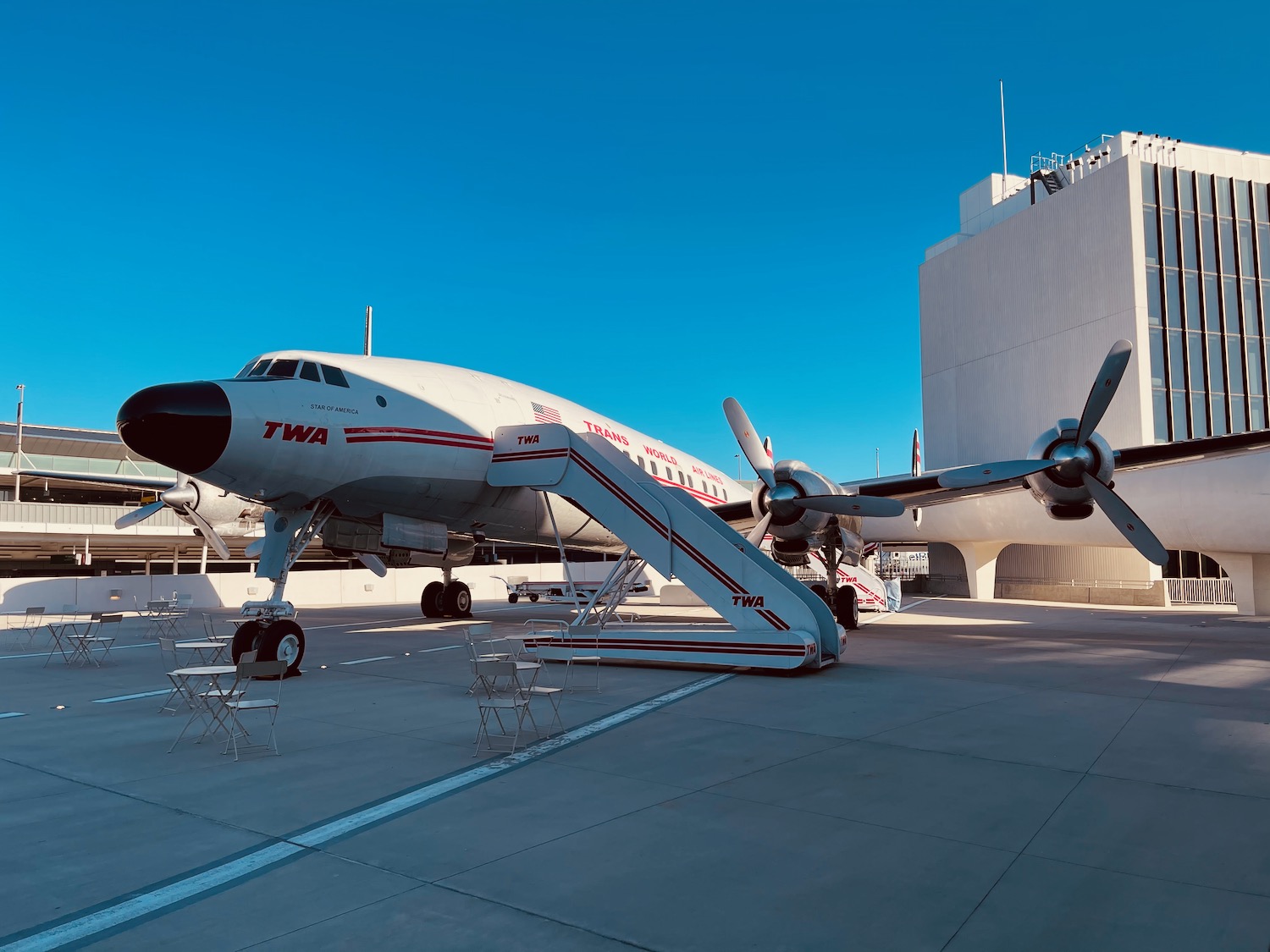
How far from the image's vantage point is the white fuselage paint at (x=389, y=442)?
11820mm

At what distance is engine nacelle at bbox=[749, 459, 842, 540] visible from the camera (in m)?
15.7

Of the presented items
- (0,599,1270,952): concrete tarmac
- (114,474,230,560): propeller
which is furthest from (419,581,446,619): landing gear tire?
(0,599,1270,952): concrete tarmac

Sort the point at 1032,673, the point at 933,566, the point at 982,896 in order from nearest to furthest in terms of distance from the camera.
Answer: the point at 982,896, the point at 1032,673, the point at 933,566

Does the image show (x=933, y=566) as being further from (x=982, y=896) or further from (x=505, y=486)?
(x=982, y=896)

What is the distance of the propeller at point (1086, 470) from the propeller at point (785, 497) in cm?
164

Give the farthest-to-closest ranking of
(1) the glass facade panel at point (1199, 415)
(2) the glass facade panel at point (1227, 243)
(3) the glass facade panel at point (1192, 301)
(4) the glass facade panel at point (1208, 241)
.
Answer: (2) the glass facade panel at point (1227, 243) < (4) the glass facade panel at point (1208, 241) < (3) the glass facade panel at point (1192, 301) < (1) the glass facade panel at point (1199, 415)

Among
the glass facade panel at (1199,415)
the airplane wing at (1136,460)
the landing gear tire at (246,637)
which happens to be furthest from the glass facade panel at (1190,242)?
the landing gear tire at (246,637)

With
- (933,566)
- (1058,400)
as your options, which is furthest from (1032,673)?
(933,566)

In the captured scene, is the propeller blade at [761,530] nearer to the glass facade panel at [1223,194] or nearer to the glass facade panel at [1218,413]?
the glass facade panel at [1218,413]

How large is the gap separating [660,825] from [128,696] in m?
8.37

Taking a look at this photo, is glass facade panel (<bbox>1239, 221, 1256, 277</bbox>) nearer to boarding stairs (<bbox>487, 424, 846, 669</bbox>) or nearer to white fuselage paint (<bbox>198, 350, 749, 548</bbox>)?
white fuselage paint (<bbox>198, 350, 749, 548</bbox>)

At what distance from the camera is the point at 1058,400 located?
3869 cm

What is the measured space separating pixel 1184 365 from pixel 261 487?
4007 cm

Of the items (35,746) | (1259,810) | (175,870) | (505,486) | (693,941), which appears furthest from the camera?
(505,486)
